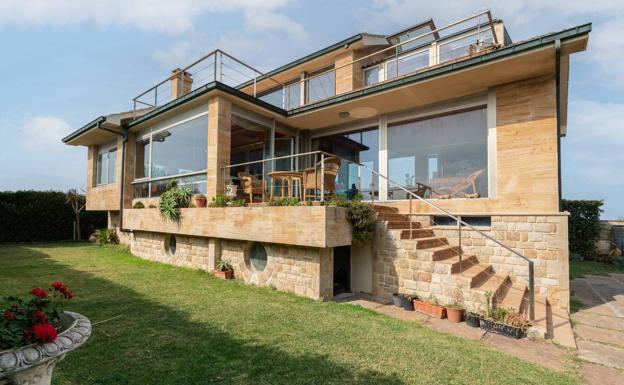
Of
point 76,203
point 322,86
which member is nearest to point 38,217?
point 76,203

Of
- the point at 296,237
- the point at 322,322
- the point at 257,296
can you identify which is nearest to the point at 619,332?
the point at 322,322

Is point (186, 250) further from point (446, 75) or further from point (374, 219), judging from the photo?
point (446, 75)

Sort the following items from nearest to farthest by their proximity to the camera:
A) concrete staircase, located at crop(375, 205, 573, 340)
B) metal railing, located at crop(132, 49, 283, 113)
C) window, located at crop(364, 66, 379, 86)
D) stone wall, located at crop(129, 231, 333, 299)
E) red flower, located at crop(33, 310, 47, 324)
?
red flower, located at crop(33, 310, 47, 324) < concrete staircase, located at crop(375, 205, 573, 340) < stone wall, located at crop(129, 231, 333, 299) < metal railing, located at crop(132, 49, 283, 113) < window, located at crop(364, 66, 379, 86)

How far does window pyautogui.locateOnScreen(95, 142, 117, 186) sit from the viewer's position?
14148mm

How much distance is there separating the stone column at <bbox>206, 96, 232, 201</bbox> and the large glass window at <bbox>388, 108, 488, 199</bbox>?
5060mm

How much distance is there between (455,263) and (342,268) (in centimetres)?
273

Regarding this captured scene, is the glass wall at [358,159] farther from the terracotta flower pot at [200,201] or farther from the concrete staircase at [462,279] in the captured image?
the terracotta flower pot at [200,201]

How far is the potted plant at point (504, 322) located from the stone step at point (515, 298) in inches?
10.9

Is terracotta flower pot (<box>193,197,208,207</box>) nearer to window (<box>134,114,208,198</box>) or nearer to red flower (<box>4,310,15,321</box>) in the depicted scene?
window (<box>134,114,208,198</box>)

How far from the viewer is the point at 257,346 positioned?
3939mm

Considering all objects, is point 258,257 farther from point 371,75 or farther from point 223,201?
point 371,75

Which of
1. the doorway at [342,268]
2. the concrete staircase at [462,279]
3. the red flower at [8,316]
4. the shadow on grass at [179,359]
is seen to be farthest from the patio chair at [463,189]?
the red flower at [8,316]

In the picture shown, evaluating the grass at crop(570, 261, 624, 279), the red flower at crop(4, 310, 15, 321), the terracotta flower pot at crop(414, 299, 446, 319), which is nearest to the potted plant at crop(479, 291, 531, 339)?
the terracotta flower pot at crop(414, 299, 446, 319)

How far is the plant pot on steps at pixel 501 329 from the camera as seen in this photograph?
15.2ft
